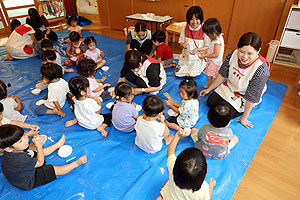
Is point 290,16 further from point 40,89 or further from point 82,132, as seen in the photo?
point 40,89

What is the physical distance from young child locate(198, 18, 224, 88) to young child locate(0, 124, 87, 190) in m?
2.24

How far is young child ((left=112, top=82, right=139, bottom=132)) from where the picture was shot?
80.3 inches

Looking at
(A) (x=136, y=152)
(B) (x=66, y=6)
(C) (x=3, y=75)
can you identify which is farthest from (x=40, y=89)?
(B) (x=66, y=6)

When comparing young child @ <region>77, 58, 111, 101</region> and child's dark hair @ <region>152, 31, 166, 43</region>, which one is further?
child's dark hair @ <region>152, 31, 166, 43</region>

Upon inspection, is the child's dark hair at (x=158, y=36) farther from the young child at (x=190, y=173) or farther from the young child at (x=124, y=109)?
the young child at (x=190, y=173)

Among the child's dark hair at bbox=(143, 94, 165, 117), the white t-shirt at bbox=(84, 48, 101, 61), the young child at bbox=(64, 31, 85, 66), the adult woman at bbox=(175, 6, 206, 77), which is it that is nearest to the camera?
the child's dark hair at bbox=(143, 94, 165, 117)

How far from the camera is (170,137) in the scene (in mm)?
2182

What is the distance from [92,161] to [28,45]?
3385mm

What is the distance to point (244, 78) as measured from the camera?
2.27 meters

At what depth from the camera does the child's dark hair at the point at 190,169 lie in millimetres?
1143

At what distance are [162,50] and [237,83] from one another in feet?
5.25

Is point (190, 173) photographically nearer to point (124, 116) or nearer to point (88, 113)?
point (124, 116)

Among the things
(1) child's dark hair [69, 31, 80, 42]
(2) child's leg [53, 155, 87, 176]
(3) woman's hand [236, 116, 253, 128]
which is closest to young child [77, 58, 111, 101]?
(2) child's leg [53, 155, 87, 176]

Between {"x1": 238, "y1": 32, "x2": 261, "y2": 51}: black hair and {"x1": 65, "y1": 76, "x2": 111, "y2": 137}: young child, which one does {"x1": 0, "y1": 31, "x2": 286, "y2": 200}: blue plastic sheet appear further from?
{"x1": 238, "y1": 32, "x2": 261, "y2": 51}: black hair
